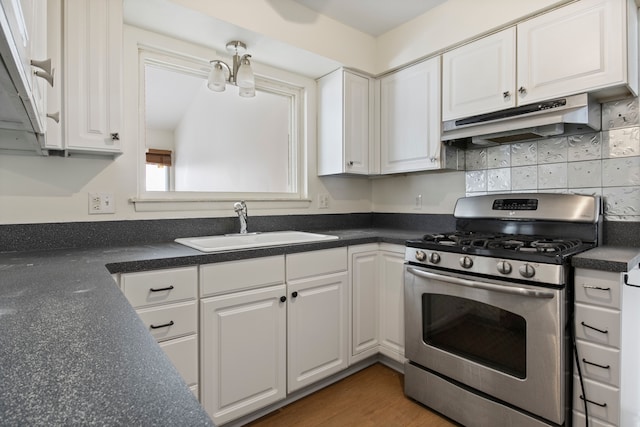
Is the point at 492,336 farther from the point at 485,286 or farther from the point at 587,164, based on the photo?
the point at 587,164

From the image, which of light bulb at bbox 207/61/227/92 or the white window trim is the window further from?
light bulb at bbox 207/61/227/92

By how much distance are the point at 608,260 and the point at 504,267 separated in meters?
0.36

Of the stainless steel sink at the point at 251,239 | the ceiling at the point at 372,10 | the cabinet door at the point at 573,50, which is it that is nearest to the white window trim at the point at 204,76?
the stainless steel sink at the point at 251,239

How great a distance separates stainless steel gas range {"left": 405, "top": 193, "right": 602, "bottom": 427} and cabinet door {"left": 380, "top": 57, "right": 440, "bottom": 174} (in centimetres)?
54

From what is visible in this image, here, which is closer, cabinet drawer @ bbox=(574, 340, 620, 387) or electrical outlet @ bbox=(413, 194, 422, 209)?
cabinet drawer @ bbox=(574, 340, 620, 387)

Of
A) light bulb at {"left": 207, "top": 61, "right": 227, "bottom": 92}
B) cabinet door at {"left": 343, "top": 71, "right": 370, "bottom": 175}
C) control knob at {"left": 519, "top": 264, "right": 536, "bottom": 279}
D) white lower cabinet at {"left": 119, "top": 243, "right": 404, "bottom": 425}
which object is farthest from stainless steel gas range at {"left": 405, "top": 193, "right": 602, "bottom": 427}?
light bulb at {"left": 207, "top": 61, "right": 227, "bottom": 92}

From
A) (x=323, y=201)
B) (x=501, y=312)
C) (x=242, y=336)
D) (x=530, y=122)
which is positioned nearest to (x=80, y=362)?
(x=242, y=336)

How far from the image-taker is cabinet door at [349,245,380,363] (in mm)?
2145

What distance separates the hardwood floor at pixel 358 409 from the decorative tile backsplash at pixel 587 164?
1.36 m

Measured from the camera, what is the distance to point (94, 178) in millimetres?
1810

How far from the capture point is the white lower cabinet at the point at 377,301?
2143mm

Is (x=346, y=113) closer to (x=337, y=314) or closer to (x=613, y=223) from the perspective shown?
(x=337, y=314)

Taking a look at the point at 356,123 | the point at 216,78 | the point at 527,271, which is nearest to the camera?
the point at 527,271

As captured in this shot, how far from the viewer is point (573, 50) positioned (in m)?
1.68
